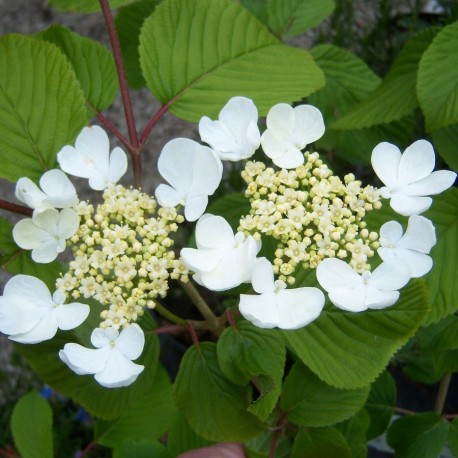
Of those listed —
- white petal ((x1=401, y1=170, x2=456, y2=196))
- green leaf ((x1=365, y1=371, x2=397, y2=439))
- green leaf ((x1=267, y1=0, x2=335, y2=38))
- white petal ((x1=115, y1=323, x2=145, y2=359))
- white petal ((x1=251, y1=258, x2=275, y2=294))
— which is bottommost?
green leaf ((x1=365, y1=371, x2=397, y2=439))

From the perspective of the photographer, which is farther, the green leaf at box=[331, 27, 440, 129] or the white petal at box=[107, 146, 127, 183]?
the green leaf at box=[331, 27, 440, 129]

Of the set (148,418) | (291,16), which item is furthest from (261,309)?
(291,16)

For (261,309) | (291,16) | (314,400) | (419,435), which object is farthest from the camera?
(291,16)

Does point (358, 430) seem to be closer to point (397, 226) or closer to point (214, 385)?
point (214, 385)

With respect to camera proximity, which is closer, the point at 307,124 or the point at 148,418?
the point at 307,124

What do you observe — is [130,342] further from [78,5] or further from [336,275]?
[78,5]

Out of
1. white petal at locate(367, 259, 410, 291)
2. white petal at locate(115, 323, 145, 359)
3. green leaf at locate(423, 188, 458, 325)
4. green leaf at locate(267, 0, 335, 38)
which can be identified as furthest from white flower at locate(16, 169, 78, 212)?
green leaf at locate(267, 0, 335, 38)

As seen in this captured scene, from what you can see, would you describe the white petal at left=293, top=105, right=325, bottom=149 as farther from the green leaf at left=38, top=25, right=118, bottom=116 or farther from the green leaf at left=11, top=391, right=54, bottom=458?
the green leaf at left=11, top=391, right=54, bottom=458
